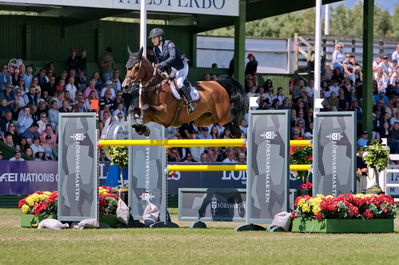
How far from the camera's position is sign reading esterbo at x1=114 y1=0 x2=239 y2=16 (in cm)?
2434

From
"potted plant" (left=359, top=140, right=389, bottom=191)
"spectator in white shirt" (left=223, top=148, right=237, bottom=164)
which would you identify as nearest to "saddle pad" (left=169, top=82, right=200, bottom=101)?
"potted plant" (left=359, top=140, right=389, bottom=191)

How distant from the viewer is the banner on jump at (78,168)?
1594 cm

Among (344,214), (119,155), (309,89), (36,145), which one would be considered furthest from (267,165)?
(309,89)

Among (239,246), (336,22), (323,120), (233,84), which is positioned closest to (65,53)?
(233,84)

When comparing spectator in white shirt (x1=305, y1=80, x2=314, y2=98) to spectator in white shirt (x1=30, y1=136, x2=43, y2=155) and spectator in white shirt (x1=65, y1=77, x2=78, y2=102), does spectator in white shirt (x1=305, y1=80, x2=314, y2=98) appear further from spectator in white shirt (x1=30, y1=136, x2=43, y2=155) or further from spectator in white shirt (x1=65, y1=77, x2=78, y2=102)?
spectator in white shirt (x1=30, y1=136, x2=43, y2=155)

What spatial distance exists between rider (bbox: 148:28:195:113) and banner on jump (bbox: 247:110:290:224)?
1.41 meters

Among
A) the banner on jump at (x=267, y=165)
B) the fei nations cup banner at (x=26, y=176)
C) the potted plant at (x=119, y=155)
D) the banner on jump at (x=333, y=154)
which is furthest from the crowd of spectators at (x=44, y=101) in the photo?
the banner on jump at (x=333, y=154)

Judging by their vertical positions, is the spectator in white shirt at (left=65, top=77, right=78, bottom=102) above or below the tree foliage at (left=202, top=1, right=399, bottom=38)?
below

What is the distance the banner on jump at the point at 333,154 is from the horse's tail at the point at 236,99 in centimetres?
227

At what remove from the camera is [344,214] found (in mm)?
14695

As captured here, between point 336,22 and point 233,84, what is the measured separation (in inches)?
2635

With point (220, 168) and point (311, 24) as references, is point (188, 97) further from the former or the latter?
point (311, 24)

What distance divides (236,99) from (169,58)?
1.91 m

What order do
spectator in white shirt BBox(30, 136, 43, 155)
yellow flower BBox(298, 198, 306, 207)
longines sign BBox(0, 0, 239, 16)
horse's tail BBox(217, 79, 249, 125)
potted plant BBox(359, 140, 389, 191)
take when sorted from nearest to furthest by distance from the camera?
yellow flower BBox(298, 198, 306, 207) < horse's tail BBox(217, 79, 249, 125) < potted plant BBox(359, 140, 389, 191) < spectator in white shirt BBox(30, 136, 43, 155) < longines sign BBox(0, 0, 239, 16)
